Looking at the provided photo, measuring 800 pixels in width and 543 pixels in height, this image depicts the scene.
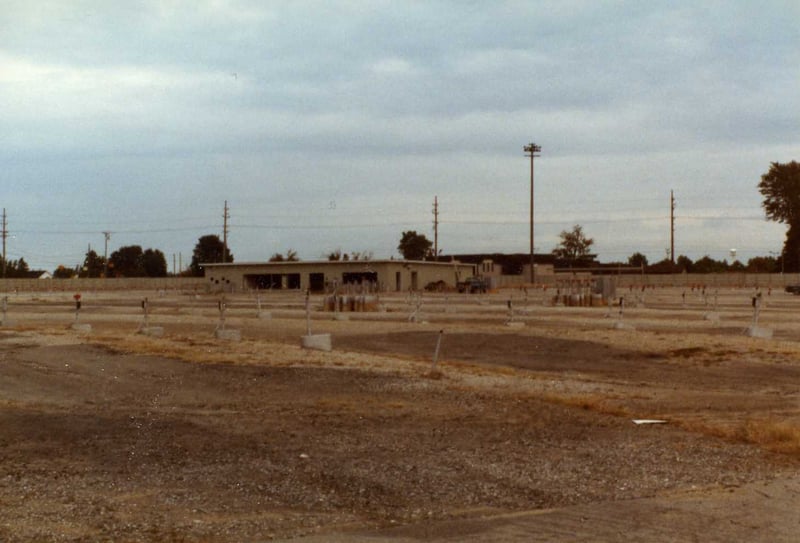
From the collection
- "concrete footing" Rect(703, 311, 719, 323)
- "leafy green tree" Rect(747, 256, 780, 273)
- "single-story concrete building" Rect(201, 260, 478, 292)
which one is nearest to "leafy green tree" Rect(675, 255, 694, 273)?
"leafy green tree" Rect(747, 256, 780, 273)

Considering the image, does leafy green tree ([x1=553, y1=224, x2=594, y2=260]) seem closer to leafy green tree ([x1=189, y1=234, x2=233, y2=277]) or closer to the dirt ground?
leafy green tree ([x1=189, y1=234, x2=233, y2=277])

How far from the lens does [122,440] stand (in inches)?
464

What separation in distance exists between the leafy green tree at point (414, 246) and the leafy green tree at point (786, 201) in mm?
56288

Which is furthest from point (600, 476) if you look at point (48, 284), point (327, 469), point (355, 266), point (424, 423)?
point (48, 284)

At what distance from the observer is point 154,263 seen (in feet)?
560

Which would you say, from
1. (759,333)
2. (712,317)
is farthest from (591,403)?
(712,317)

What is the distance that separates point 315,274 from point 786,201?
6379 cm

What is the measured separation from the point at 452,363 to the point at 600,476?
1341 cm

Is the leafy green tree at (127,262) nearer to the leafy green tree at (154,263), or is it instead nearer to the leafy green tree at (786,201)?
the leafy green tree at (154,263)

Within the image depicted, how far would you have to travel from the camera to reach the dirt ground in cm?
810

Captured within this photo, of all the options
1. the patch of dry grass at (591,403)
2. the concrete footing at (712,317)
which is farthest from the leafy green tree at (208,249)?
the patch of dry grass at (591,403)

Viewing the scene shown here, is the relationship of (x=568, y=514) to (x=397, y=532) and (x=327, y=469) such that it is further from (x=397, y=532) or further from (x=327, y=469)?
(x=327, y=469)

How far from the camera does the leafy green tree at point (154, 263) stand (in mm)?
168625

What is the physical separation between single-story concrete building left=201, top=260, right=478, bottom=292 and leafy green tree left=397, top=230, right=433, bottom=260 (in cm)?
5089
